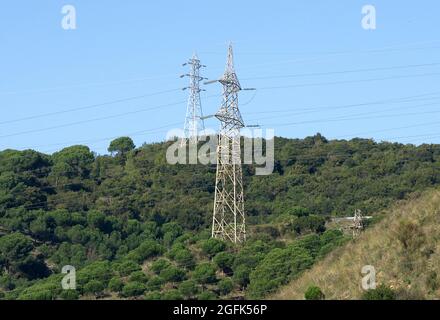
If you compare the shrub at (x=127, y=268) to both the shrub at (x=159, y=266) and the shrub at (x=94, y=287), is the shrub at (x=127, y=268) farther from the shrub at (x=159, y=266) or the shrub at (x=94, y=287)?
the shrub at (x=94, y=287)

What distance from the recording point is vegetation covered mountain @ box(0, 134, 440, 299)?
5581 cm

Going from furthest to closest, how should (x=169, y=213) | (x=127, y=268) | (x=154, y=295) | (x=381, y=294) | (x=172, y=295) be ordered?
(x=169, y=213) < (x=127, y=268) < (x=154, y=295) < (x=172, y=295) < (x=381, y=294)

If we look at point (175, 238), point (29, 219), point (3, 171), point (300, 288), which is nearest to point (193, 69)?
point (175, 238)

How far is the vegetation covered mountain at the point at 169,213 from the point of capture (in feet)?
183

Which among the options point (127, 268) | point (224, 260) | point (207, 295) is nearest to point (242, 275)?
point (224, 260)

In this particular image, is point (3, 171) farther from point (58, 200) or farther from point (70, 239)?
point (70, 239)

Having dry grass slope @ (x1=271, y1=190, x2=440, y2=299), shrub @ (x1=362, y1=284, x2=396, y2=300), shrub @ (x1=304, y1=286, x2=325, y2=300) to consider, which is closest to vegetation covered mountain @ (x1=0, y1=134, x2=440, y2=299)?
dry grass slope @ (x1=271, y1=190, x2=440, y2=299)

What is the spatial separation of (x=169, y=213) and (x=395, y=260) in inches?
2290

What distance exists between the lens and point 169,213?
3371 inches

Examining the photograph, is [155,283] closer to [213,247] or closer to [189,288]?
[189,288]

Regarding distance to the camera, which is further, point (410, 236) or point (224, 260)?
point (224, 260)

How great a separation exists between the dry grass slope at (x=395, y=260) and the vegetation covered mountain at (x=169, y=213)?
1627 cm

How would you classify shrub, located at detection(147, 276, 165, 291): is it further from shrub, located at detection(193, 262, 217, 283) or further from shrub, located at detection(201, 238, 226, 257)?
shrub, located at detection(201, 238, 226, 257)

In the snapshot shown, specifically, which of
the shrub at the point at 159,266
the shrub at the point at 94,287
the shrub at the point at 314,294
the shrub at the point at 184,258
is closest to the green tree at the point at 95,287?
the shrub at the point at 94,287
